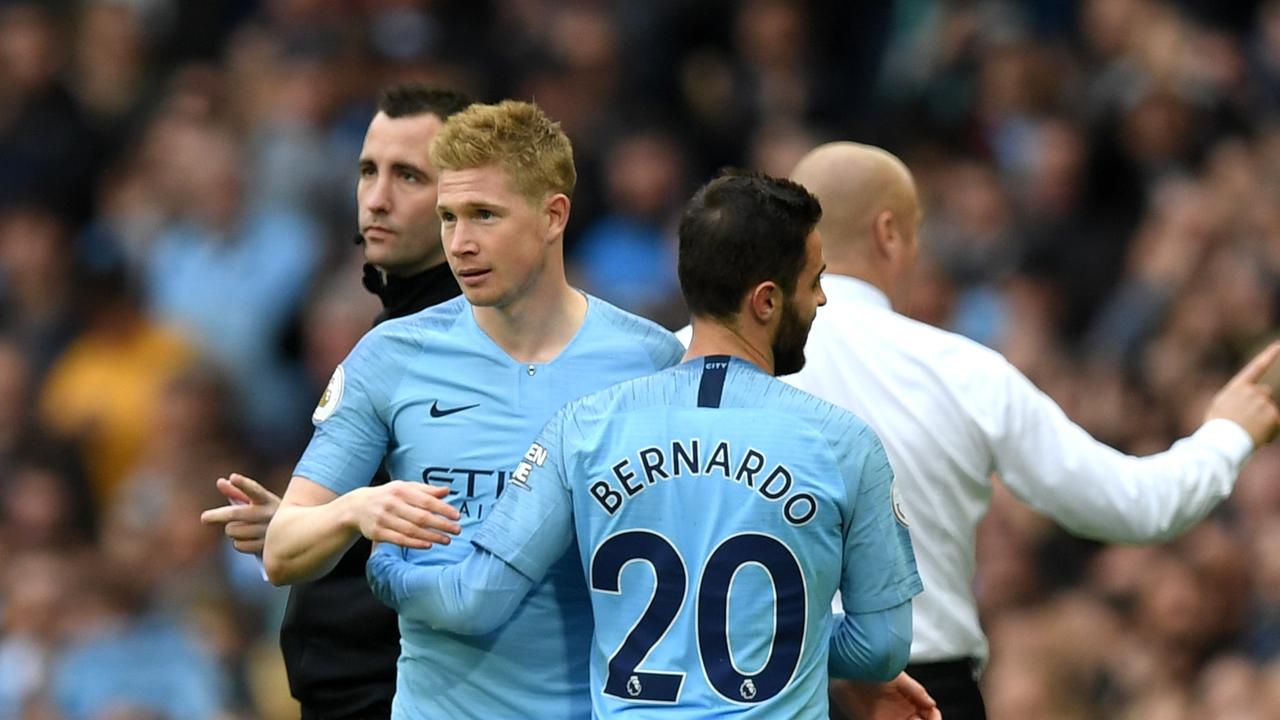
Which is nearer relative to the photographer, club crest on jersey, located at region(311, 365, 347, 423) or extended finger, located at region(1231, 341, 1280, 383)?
club crest on jersey, located at region(311, 365, 347, 423)

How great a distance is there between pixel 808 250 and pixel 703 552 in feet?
1.97

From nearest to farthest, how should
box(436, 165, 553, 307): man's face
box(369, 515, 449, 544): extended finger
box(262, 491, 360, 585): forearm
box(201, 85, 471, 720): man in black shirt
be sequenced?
box(369, 515, 449, 544): extended finger
box(262, 491, 360, 585): forearm
box(436, 165, 553, 307): man's face
box(201, 85, 471, 720): man in black shirt

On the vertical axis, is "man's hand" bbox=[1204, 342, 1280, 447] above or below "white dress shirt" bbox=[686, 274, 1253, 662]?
above

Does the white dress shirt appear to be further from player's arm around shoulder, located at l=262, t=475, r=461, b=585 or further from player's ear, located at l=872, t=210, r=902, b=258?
player's arm around shoulder, located at l=262, t=475, r=461, b=585

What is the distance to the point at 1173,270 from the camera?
29.5 feet

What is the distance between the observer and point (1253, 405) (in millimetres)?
5332

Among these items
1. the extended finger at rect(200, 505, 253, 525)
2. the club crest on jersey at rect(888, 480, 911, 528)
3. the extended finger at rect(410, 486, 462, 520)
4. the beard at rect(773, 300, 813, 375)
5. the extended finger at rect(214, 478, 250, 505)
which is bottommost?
the extended finger at rect(200, 505, 253, 525)

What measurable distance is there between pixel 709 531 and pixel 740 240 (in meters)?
0.53

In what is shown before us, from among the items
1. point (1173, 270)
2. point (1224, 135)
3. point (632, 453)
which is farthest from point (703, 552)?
point (1224, 135)

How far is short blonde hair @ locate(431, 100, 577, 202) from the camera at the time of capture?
4.25 metres

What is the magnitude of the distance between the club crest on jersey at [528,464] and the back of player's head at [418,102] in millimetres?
1278

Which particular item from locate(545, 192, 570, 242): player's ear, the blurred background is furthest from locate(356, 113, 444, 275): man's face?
the blurred background

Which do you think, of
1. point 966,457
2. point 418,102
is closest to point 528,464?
point 418,102

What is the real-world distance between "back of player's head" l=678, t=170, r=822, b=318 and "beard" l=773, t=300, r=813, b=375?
0.05m
